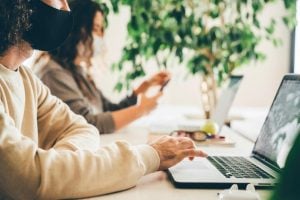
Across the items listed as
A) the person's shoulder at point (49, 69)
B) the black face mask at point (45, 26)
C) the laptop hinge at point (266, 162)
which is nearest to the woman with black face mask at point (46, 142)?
the black face mask at point (45, 26)

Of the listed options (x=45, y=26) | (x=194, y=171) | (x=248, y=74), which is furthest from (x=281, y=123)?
(x=248, y=74)

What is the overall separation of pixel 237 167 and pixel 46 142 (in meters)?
0.56

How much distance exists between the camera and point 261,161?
45.8 inches

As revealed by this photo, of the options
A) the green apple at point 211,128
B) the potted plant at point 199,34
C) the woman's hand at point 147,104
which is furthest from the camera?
the potted plant at point 199,34

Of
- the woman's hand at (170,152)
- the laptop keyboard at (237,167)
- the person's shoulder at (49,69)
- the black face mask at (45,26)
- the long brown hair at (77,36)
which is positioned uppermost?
the black face mask at (45,26)

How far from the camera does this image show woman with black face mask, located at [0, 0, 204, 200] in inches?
32.4

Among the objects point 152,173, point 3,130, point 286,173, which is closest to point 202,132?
point 152,173

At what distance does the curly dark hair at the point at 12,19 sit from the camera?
102cm

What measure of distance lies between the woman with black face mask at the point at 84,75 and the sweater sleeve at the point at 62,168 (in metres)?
0.84

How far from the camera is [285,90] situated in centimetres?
121

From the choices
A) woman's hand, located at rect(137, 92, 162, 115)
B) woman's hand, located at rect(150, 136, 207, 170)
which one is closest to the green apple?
woman's hand, located at rect(137, 92, 162, 115)

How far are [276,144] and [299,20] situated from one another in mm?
1507

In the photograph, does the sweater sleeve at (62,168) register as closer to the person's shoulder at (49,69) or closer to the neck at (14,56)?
the neck at (14,56)

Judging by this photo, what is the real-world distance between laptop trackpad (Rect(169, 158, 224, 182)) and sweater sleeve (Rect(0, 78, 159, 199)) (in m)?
0.07
